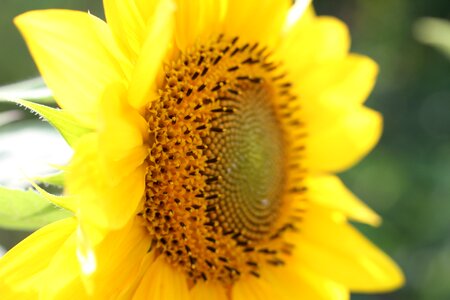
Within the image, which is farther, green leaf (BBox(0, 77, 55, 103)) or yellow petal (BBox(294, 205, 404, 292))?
yellow petal (BBox(294, 205, 404, 292))

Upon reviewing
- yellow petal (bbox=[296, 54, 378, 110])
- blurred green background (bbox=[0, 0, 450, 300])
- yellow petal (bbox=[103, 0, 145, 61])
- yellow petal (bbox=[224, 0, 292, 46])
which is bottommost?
blurred green background (bbox=[0, 0, 450, 300])

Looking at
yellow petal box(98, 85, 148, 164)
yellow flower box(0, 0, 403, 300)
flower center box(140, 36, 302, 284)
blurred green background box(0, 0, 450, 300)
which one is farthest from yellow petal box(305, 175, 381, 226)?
blurred green background box(0, 0, 450, 300)

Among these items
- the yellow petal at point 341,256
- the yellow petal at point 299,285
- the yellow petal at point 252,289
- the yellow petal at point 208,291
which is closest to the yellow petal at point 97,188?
the yellow petal at point 208,291

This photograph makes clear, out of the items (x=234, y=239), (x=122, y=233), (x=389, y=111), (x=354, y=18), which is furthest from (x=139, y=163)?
(x=354, y=18)

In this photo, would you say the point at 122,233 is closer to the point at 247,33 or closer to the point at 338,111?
the point at 247,33

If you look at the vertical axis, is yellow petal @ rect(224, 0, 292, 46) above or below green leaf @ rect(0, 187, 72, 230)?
above

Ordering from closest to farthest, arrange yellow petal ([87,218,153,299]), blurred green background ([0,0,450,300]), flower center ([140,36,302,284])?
yellow petal ([87,218,153,299]), flower center ([140,36,302,284]), blurred green background ([0,0,450,300])

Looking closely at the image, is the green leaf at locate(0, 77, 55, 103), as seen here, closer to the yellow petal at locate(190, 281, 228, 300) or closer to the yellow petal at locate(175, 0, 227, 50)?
the yellow petal at locate(175, 0, 227, 50)
